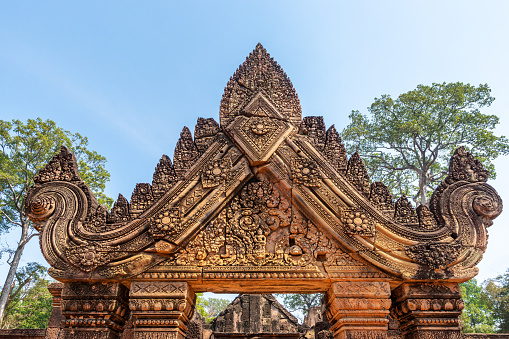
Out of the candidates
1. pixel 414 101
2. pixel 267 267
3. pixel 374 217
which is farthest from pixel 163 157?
pixel 414 101

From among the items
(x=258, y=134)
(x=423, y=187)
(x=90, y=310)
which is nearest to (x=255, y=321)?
(x=90, y=310)

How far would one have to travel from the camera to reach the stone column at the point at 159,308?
426cm

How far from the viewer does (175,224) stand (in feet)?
15.0

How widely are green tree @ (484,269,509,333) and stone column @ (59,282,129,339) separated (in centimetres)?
2217

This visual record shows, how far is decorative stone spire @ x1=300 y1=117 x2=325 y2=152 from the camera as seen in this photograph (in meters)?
5.11

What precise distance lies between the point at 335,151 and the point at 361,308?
1.97 m

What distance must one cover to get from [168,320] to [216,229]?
3.82 ft

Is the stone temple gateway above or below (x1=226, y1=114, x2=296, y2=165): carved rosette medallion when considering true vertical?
below

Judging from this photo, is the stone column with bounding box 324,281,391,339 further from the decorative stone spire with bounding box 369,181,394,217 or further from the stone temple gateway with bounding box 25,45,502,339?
the decorative stone spire with bounding box 369,181,394,217

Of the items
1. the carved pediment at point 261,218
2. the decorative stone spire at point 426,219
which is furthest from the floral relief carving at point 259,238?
the decorative stone spire at point 426,219

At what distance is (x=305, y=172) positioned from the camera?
488 cm

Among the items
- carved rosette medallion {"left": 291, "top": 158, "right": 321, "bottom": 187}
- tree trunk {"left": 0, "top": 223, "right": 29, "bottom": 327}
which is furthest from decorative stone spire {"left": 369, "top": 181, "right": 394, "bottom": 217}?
tree trunk {"left": 0, "top": 223, "right": 29, "bottom": 327}

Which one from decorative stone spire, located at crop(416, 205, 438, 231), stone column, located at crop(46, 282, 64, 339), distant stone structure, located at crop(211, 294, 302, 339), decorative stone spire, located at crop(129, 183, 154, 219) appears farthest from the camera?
distant stone structure, located at crop(211, 294, 302, 339)

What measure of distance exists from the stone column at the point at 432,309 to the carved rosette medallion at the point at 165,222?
9.26ft
